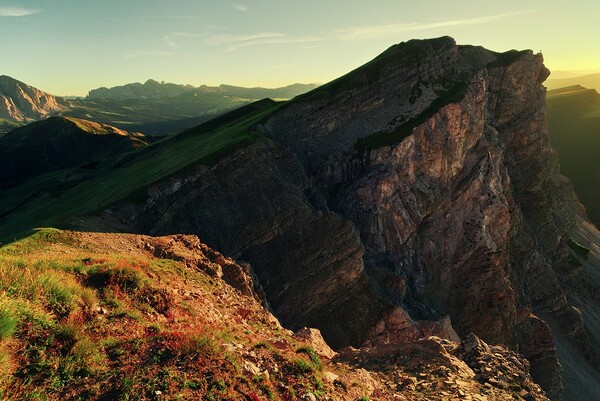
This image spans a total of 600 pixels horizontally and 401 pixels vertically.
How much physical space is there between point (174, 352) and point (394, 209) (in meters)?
42.8

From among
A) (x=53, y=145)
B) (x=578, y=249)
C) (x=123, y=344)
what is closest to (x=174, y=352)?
(x=123, y=344)

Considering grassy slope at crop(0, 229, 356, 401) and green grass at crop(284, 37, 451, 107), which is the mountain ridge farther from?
grassy slope at crop(0, 229, 356, 401)

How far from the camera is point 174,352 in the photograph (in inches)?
496

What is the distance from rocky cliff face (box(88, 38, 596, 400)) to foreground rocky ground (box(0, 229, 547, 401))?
50.7ft

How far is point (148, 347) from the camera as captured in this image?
1266 cm

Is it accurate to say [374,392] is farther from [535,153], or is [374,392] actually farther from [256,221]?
[535,153]

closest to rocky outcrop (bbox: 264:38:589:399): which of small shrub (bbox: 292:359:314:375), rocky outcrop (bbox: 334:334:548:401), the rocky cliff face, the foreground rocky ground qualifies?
the rocky cliff face

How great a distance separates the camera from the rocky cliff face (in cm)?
4047

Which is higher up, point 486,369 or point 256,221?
point 256,221

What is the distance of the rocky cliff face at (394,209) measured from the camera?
40.5 metres

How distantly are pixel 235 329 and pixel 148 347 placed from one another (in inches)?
247

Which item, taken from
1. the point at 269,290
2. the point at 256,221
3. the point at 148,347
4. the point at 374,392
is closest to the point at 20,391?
the point at 148,347

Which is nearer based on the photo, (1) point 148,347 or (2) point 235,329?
(1) point 148,347

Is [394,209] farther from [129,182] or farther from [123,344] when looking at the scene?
[123,344]
